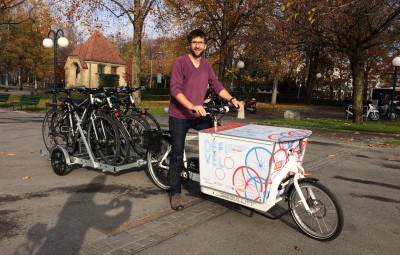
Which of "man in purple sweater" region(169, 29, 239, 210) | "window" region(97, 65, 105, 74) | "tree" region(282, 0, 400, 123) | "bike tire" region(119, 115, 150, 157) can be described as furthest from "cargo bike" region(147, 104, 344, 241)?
"window" region(97, 65, 105, 74)

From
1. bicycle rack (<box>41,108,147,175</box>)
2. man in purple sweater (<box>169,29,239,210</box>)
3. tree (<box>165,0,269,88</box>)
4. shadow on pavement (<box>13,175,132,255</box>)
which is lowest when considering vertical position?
shadow on pavement (<box>13,175,132,255</box>)

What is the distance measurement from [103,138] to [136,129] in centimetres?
59

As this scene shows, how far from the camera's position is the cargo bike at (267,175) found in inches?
145

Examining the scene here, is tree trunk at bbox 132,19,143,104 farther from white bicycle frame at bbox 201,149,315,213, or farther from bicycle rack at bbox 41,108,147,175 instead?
white bicycle frame at bbox 201,149,315,213

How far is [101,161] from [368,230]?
3.94 meters

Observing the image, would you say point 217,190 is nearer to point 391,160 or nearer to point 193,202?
point 193,202

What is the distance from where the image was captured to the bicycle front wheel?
3.63 metres

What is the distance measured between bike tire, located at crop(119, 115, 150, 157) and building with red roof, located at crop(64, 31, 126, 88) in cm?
4946

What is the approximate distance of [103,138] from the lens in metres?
5.77

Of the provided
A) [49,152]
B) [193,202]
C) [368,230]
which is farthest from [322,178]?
[49,152]

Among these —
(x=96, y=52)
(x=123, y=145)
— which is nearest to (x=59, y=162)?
(x=123, y=145)

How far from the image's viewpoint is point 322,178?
6418 millimetres

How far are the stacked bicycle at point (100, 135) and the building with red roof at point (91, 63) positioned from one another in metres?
49.1

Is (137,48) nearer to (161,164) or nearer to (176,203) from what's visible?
(161,164)
